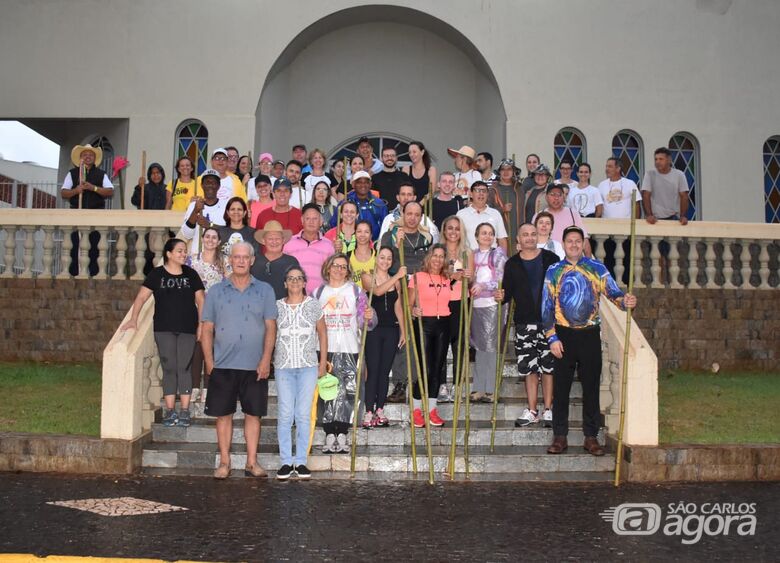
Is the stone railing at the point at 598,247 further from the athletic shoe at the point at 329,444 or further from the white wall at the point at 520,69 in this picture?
the athletic shoe at the point at 329,444

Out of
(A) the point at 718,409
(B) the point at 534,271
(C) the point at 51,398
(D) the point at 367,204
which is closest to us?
(B) the point at 534,271

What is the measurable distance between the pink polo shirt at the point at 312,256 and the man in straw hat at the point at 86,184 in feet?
17.9

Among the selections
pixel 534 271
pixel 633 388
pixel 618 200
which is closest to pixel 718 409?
pixel 633 388

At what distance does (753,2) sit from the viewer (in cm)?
1838

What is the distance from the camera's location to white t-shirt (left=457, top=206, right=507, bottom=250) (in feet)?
32.9

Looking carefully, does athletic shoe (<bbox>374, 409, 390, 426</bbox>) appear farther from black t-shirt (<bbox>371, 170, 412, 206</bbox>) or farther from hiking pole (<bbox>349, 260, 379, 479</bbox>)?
black t-shirt (<bbox>371, 170, 412, 206</bbox>)

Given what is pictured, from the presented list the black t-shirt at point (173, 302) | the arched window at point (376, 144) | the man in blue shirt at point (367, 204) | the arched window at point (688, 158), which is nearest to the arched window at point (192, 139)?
→ the arched window at point (376, 144)

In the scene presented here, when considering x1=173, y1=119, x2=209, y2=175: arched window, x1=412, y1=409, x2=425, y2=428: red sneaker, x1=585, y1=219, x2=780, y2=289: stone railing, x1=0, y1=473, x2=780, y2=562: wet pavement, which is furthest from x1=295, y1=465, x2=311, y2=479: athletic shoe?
x1=173, y1=119, x2=209, y2=175: arched window

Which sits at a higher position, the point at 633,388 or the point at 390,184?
the point at 390,184

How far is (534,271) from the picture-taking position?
8812 millimetres

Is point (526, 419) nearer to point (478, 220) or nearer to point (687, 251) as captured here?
point (478, 220)

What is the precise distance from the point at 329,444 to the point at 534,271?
8.20ft

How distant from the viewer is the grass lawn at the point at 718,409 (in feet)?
27.9

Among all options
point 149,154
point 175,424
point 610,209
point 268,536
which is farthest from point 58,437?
point 149,154
